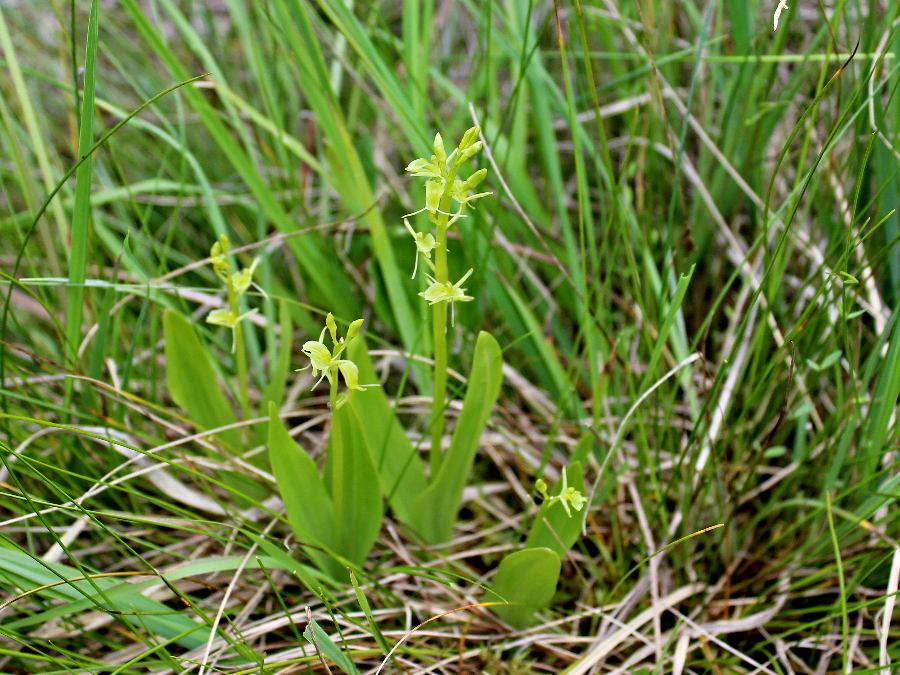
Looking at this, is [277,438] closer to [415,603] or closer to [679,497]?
[415,603]

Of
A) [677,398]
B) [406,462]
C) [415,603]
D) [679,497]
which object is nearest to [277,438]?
[406,462]

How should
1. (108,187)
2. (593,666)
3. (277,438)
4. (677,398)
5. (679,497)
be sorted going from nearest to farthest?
(277,438) < (593,666) < (679,497) < (677,398) < (108,187)

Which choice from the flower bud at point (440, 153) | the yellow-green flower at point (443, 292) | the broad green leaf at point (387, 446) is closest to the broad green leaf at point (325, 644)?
the broad green leaf at point (387, 446)

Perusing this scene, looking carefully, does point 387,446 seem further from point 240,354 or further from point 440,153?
point 440,153

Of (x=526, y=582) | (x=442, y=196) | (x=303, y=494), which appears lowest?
(x=526, y=582)

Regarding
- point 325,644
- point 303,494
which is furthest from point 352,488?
point 325,644

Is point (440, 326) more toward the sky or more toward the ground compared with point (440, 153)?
more toward the ground
